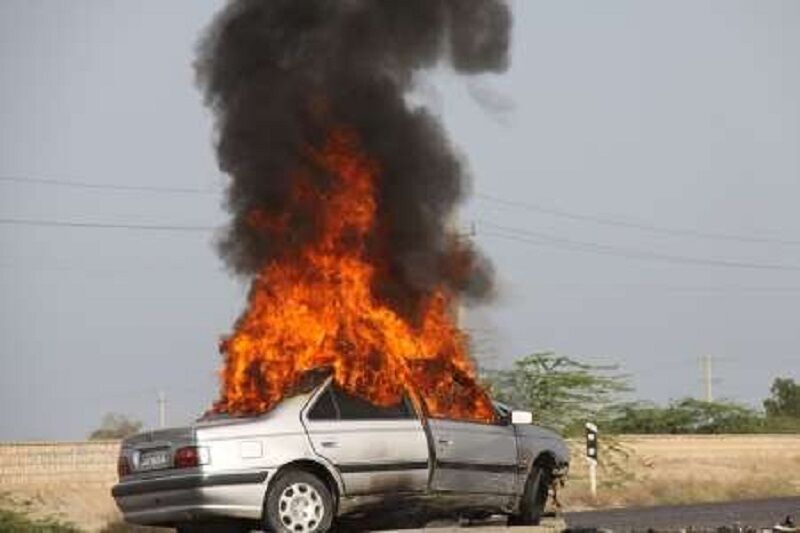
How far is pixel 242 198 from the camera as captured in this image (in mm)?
17359

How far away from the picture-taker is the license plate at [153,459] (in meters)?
13.8

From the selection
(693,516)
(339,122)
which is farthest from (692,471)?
(339,122)

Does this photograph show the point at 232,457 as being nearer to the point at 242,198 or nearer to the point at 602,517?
the point at 242,198

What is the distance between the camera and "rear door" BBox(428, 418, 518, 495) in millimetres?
14742

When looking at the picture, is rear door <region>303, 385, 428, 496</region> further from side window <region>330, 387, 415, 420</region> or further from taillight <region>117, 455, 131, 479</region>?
taillight <region>117, 455, 131, 479</region>

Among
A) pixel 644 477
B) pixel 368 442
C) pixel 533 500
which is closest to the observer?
pixel 368 442

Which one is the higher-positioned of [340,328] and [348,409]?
[340,328]

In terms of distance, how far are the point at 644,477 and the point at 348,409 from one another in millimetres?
26392

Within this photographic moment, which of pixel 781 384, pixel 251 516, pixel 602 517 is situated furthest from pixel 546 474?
pixel 781 384

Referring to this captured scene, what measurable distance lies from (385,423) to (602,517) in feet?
38.3

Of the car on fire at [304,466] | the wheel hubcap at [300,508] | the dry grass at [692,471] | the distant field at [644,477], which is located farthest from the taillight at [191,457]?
the dry grass at [692,471]

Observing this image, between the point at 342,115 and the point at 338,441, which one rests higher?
the point at 342,115

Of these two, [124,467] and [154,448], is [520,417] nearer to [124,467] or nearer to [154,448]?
[154,448]

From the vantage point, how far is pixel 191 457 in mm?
13539
